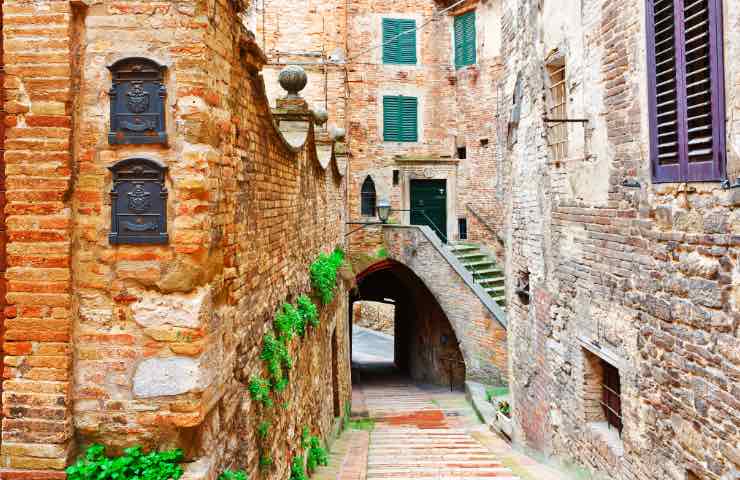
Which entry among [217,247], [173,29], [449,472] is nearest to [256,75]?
[173,29]

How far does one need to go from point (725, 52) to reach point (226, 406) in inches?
165

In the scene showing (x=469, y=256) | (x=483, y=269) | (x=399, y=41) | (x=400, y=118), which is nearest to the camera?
(x=483, y=269)

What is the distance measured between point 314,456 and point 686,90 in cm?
605

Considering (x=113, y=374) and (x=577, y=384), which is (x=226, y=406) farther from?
(x=577, y=384)

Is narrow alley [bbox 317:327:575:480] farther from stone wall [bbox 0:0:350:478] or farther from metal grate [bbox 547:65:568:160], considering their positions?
stone wall [bbox 0:0:350:478]

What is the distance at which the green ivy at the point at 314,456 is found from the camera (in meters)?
7.78

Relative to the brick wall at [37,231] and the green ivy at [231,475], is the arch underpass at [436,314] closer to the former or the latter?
the green ivy at [231,475]

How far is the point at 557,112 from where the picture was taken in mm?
8086

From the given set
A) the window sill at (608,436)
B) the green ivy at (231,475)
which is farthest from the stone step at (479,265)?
the green ivy at (231,475)

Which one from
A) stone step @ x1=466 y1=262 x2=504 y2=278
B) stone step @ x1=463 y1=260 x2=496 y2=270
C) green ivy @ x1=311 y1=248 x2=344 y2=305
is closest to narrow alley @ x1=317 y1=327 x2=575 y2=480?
green ivy @ x1=311 y1=248 x2=344 y2=305

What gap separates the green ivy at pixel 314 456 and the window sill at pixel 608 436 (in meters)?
3.41

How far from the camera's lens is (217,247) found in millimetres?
3973

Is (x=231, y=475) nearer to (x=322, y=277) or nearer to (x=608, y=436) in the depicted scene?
(x=608, y=436)

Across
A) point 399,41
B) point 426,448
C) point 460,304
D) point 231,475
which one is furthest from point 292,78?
point 399,41
